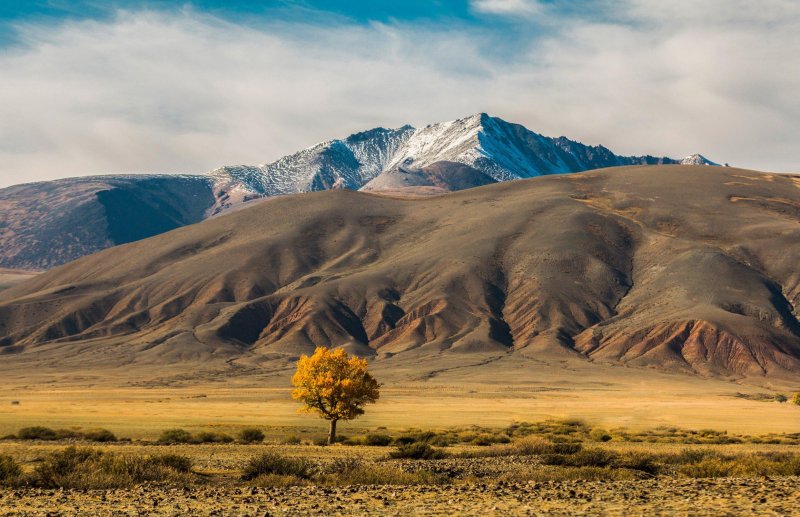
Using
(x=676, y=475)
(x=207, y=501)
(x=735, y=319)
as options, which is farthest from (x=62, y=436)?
(x=735, y=319)

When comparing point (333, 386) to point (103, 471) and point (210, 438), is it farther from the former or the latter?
point (103, 471)

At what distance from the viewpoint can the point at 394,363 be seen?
18838cm

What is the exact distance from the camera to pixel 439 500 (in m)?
25.1

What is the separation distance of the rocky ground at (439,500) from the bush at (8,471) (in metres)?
1.73

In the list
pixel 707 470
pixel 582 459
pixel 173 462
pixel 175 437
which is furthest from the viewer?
pixel 175 437

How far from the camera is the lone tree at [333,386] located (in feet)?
172

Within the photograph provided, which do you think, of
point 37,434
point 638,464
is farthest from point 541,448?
point 37,434

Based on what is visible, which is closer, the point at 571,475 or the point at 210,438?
the point at 571,475

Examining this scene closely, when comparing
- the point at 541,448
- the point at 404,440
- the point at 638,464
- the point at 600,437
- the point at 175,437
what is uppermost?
the point at 638,464

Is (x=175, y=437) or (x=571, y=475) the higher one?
(x=571, y=475)

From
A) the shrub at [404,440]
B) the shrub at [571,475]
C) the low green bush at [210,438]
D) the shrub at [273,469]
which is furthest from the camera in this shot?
the shrub at [404,440]

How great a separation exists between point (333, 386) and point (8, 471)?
25854mm

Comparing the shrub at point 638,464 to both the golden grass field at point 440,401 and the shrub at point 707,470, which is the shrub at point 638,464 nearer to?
the shrub at point 707,470

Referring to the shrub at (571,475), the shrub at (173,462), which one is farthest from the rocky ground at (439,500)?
the shrub at (173,462)
